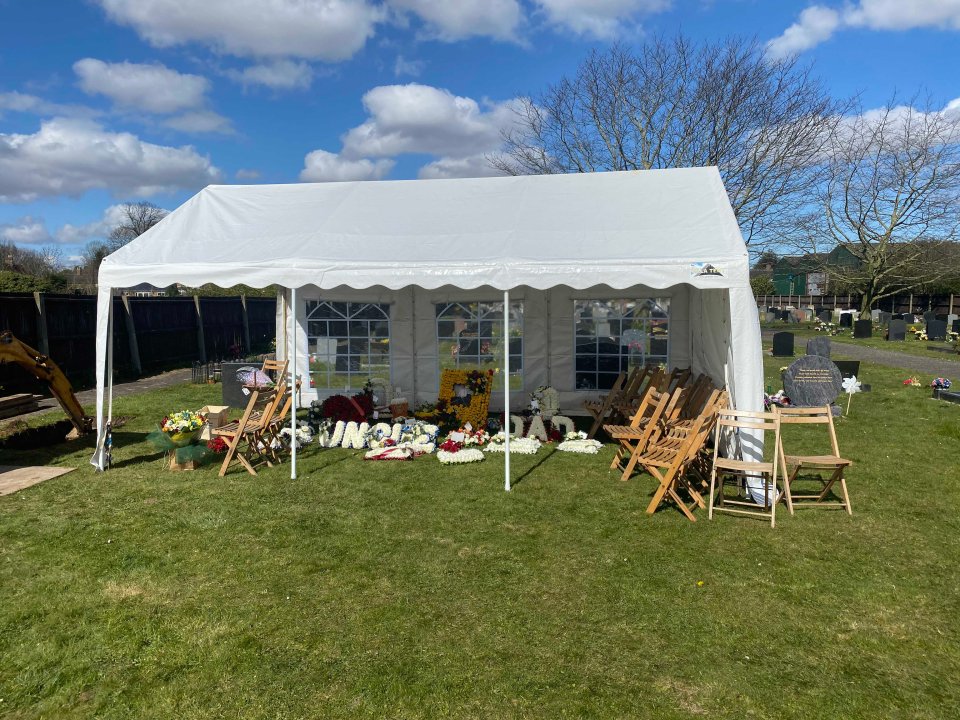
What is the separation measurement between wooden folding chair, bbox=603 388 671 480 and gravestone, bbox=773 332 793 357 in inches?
408

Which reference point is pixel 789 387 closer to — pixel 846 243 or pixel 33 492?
pixel 33 492

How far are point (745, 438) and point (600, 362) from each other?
401 centimetres

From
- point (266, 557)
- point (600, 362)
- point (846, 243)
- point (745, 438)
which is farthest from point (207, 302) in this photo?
point (846, 243)

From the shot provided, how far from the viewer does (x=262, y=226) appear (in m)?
7.24

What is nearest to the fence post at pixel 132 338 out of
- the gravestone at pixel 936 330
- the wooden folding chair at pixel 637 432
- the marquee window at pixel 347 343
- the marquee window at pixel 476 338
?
the marquee window at pixel 347 343

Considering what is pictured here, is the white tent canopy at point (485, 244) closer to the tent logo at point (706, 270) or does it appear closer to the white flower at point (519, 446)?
the tent logo at point (706, 270)

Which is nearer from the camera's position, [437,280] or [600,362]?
[437,280]

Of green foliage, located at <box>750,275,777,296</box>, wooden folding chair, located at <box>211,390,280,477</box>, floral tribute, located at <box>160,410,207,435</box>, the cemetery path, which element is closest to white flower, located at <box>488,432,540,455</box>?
wooden folding chair, located at <box>211,390,280,477</box>

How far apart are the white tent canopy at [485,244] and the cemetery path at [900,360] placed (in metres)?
9.41

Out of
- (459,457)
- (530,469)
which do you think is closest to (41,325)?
(459,457)

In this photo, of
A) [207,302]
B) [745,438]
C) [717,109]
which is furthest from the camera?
[717,109]

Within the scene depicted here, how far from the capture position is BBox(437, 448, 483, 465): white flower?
22.4 feet

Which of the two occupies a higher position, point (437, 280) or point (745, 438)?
point (437, 280)

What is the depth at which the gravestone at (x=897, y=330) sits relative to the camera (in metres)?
21.0
